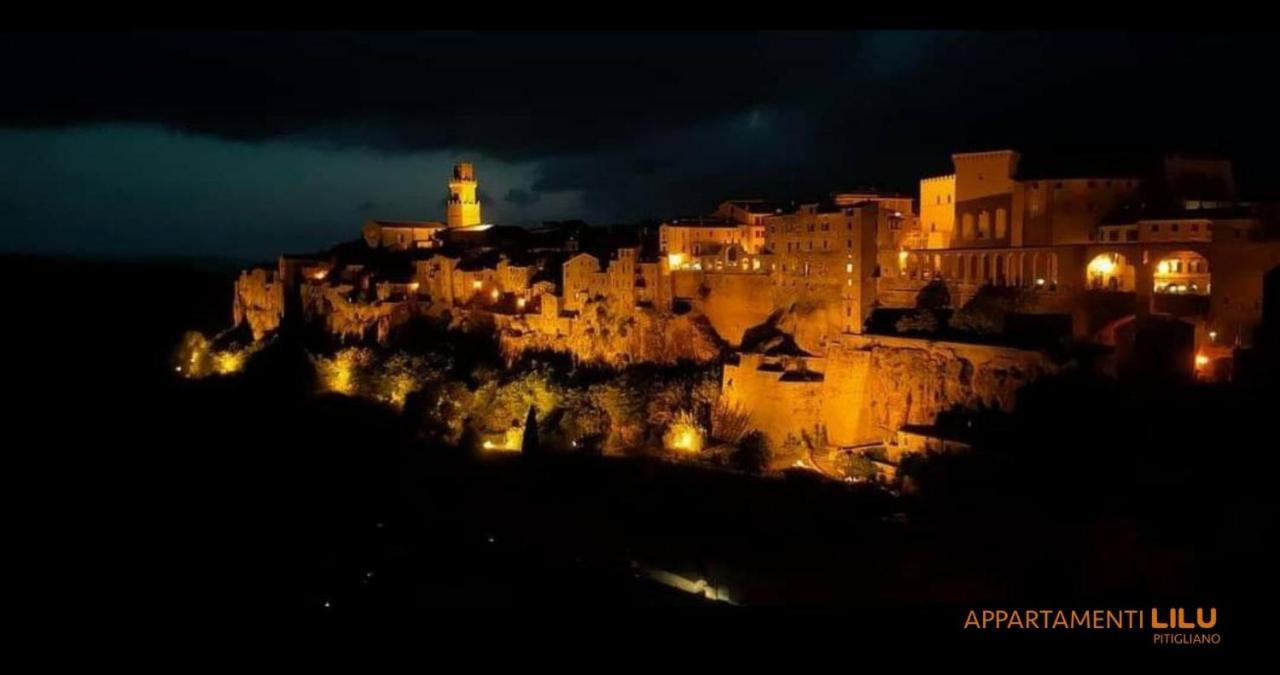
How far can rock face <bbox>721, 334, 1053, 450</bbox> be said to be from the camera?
583 inches

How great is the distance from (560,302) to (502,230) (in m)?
10.9

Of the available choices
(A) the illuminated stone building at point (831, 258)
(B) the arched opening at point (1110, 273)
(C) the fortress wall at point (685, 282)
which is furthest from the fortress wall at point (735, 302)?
(B) the arched opening at point (1110, 273)

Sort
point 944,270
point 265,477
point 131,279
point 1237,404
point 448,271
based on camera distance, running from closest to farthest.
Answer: point 1237,404 → point 265,477 → point 944,270 → point 448,271 → point 131,279

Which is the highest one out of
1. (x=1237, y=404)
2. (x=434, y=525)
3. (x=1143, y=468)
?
(x=1237, y=404)

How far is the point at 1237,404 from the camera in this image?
1161 centimetres

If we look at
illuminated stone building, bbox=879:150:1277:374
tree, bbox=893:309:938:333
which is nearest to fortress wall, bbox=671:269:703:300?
illuminated stone building, bbox=879:150:1277:374

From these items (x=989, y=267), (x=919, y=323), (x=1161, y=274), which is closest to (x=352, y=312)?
(x=919, y=323)

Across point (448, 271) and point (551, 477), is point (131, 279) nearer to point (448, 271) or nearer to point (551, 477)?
point (448, 271)

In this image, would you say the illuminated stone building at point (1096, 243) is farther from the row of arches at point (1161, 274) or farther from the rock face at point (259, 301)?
the rock face at point (259, 301)

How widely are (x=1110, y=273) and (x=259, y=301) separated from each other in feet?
82.3

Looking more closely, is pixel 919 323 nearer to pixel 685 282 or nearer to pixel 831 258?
pixel 831 258

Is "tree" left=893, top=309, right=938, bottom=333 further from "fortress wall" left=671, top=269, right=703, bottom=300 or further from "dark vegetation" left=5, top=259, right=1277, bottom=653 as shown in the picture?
"fortress wall" left=671, top=269, right=703, bottom=300

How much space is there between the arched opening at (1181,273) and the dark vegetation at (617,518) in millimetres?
2904

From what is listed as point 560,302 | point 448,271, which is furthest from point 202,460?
point 448,271
